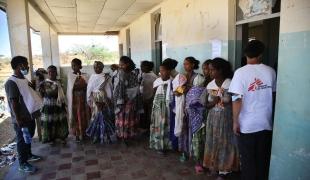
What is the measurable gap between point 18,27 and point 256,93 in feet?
13.4

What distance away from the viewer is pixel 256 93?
210cm

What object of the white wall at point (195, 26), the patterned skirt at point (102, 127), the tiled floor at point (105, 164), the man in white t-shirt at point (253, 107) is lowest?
the tiled floor at point (105, 164)

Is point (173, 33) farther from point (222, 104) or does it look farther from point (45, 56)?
point (45, 56)

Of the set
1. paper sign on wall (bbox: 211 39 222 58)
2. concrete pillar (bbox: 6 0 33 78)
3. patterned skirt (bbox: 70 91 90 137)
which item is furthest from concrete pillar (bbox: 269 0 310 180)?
concrete pillar (bbox: 6 0 33 78)

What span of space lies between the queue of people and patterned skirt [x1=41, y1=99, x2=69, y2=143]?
0.05 ft

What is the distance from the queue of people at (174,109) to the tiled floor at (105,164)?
0.14 meters

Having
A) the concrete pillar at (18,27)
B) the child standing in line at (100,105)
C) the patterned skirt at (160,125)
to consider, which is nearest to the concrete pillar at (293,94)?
the patterned skirt at (160,125)

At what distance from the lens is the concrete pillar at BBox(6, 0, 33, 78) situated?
4.14 meters

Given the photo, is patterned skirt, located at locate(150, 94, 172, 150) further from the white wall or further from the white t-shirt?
the white t-shirt

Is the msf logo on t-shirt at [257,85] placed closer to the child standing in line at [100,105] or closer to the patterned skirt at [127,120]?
the patterned skirt at [127,120]

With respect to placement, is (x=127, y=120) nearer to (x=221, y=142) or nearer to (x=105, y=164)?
(x=105, y=164)

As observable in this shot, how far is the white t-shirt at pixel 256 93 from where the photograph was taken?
2.09 meters

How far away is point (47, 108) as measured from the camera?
12.5ft

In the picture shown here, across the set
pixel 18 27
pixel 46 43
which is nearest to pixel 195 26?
pixel 18 27
